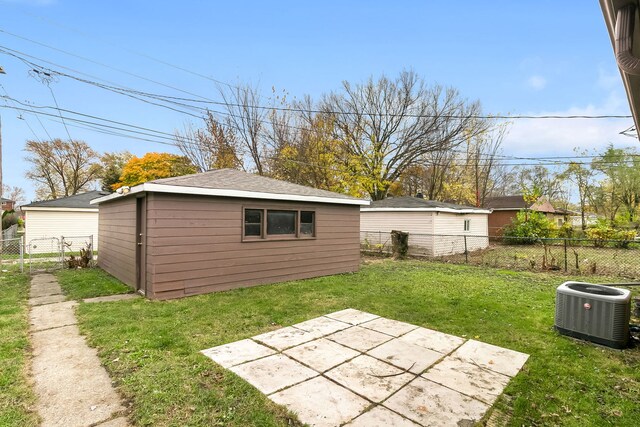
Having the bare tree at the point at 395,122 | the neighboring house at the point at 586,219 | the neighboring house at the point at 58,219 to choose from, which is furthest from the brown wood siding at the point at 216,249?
the neighboring house at the point at 586,219

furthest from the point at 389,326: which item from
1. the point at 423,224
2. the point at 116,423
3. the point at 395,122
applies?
the point at 395,122

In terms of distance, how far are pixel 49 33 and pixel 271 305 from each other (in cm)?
1023

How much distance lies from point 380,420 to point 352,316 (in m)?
2.54

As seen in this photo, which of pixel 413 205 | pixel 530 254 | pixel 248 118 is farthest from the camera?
pixel 248 118

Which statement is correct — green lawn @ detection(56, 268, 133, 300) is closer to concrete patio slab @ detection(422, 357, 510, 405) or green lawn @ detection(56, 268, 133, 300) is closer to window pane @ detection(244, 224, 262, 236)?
window pane @ detection(244, 224, 262, 236)

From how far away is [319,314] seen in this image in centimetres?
486

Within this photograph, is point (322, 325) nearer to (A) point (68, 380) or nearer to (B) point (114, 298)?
(A) point (68, 380)

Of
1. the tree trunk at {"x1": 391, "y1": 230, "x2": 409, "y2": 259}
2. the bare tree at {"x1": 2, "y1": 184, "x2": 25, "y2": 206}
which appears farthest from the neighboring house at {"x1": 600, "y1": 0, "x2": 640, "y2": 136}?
the bare tree at {"x1": 2, "y1": 184, "x2": 25, "y2": 206}

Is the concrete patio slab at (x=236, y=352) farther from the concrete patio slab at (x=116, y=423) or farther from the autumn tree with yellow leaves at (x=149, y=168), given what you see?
the autumn tree with yellow leaves at (x=149, y=168)

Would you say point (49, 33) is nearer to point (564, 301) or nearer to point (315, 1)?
point (315, 1)

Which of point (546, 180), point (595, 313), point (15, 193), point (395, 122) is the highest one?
point (395, 122)

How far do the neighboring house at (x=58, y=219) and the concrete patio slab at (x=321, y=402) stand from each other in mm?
14562

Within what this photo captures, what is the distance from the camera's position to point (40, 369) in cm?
297

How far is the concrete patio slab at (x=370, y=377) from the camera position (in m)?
2.64
